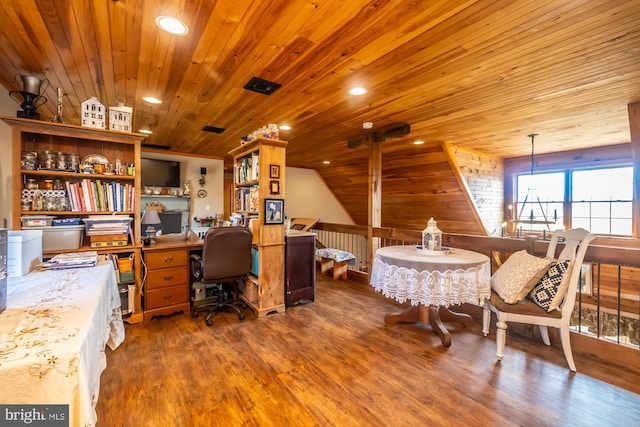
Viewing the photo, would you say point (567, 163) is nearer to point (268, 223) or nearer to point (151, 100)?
point (268, 223)

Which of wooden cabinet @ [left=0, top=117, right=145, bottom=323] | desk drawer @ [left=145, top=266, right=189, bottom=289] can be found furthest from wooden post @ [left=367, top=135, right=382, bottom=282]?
wooden cabinet @ [left=0, top=117, right=145, bottom=323]

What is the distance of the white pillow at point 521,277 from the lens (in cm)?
229

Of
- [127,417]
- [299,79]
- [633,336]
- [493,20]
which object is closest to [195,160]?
[299,79]

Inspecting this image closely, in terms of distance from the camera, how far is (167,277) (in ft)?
10.2

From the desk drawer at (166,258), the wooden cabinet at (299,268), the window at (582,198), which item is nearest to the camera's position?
the desk drawer at (166,258)

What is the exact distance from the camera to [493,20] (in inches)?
64.4

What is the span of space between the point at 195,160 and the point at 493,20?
5.71m

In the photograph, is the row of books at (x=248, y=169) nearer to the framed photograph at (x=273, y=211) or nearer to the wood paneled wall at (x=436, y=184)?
the framed photograph at (x=273, y=211)

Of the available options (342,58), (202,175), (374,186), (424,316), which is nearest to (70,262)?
(342,58)

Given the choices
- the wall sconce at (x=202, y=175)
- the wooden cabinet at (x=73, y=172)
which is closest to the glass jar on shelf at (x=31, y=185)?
the wooden cabinet at (x=73, y=172)

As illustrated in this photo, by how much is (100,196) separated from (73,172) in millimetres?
292

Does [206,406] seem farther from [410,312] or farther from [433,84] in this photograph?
[433,84]

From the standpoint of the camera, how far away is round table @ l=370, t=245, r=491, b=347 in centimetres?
234

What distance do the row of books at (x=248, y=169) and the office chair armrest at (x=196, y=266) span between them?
1102mm
